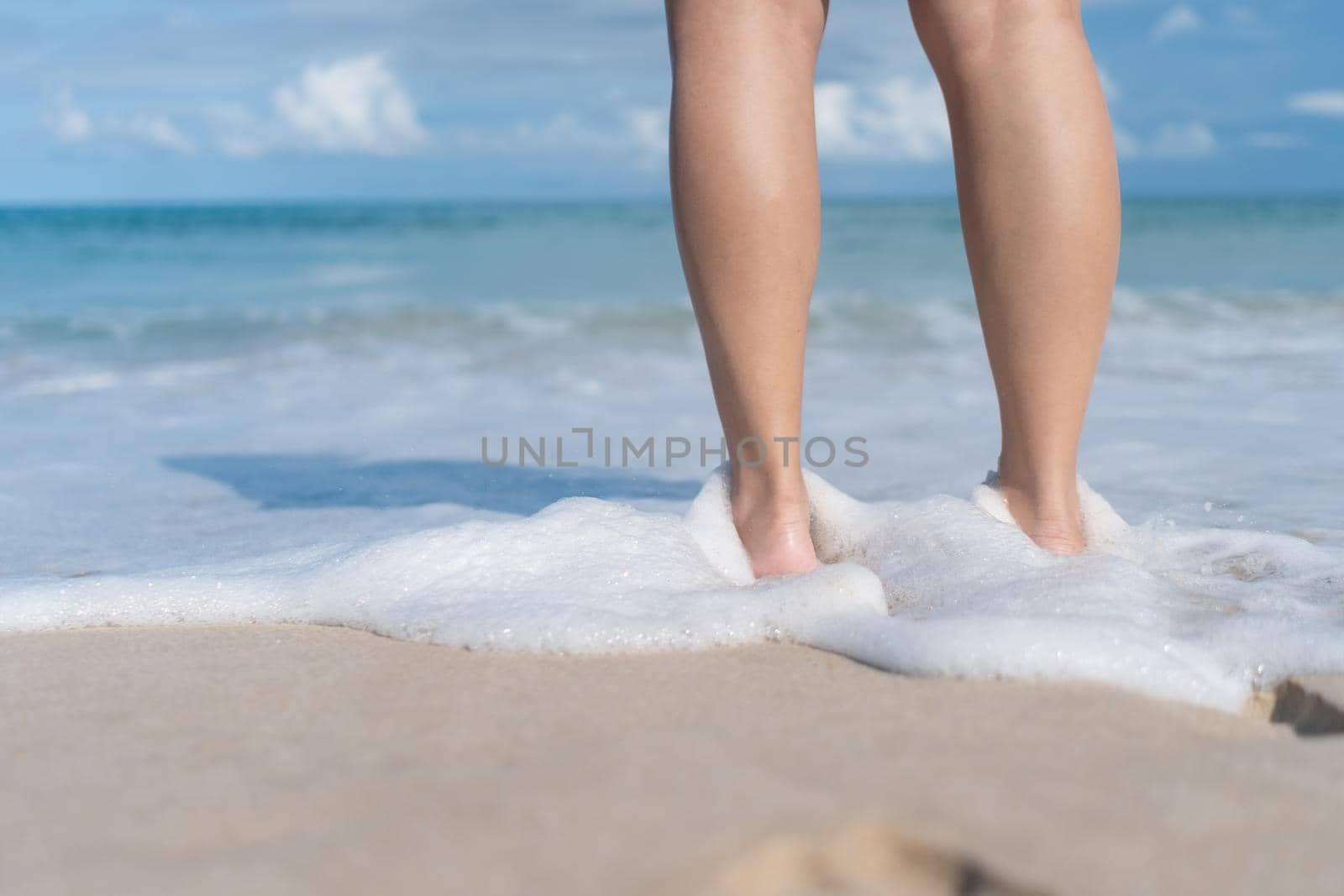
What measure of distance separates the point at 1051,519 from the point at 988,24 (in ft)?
1.92

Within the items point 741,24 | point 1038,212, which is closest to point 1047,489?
point 1038,212

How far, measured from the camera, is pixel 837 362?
405 cm

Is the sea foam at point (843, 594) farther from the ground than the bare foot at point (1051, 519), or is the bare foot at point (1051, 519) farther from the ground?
the bare foot at point (1051, 519)

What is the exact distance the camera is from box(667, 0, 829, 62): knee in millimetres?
1411

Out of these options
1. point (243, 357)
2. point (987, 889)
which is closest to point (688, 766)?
point (987, 889)

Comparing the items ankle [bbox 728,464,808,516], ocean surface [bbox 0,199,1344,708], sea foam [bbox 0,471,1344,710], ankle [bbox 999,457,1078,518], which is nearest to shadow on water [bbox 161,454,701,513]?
ocean surface [bbox 0,199,1344,708]

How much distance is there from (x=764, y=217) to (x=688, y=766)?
732 millimetres

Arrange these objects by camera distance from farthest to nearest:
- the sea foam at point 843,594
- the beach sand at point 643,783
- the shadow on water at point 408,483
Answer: the shadow on water at point 408,483 → the sea foam at point 843,594 → the beach sand at point 643,783

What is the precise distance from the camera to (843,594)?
1.29m

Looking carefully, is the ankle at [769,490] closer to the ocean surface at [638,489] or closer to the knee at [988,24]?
the ocean surface at [638,489]

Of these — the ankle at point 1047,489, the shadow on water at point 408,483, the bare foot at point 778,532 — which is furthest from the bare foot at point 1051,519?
the shadow on water at point 408,483

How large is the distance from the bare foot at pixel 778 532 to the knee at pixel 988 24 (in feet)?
1.81

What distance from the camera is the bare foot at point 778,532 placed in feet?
4.70

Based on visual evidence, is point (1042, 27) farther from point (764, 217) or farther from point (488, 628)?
point (488, 628)
